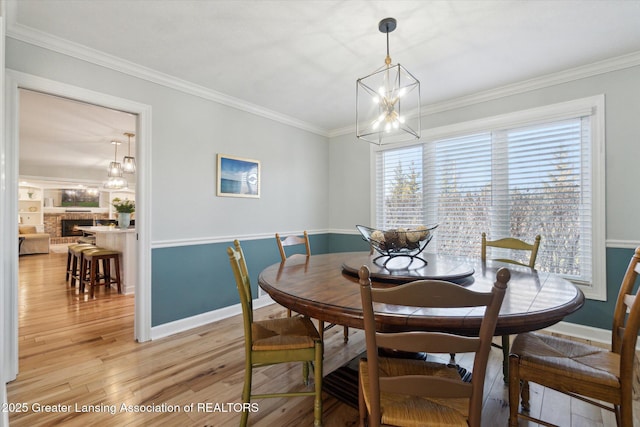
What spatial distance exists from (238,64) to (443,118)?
2.42 m

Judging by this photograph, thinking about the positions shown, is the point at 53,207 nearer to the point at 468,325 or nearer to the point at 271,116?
the point at 271,116

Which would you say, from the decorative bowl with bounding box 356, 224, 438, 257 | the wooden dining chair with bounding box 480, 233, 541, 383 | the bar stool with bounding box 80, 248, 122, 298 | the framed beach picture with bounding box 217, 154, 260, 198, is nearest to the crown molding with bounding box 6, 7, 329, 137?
the framed beach picture with bounding box 217, 154, 260, 198

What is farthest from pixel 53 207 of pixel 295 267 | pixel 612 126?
pixel 612 126

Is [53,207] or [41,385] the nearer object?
[41,385]

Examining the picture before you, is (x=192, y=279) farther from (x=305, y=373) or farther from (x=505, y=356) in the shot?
(x=505, y=356)

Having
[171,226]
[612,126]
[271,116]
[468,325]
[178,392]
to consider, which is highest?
[271,116]

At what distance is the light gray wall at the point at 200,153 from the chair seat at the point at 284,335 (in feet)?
5.46

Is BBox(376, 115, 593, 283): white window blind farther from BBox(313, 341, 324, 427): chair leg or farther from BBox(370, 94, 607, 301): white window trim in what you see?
BBox(313, 341, 324, 427): chair leg

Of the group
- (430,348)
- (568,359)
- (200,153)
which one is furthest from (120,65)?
(568,359)

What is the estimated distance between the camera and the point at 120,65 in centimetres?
251

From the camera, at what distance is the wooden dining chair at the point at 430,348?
2.95 feet

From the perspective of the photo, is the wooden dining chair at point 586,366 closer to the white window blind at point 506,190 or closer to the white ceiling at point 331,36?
the white window blind at point 506,190

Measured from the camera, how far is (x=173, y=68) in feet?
8.74

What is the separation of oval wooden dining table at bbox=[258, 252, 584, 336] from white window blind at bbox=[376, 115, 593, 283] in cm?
130
